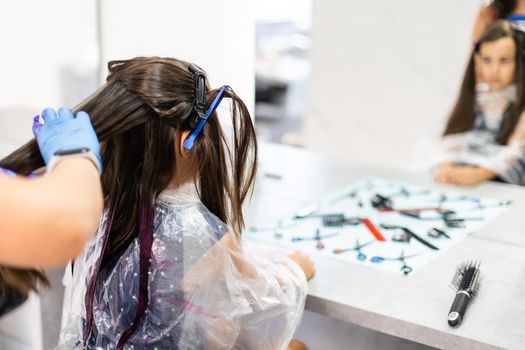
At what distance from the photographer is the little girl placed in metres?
1.07

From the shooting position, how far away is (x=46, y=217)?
2.51 feet

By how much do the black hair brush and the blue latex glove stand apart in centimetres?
70

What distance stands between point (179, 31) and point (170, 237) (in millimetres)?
613

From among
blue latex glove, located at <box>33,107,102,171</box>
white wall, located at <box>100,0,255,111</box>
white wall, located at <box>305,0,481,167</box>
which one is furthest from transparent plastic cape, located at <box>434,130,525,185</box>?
blue latex glove, located at <box>33,107,102,171</box>

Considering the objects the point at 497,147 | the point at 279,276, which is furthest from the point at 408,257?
the point at 497,147

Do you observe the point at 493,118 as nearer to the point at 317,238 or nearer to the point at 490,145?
the point at 490,145

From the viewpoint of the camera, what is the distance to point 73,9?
1.58 meters

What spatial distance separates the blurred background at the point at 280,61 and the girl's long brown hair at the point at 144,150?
1.43ft

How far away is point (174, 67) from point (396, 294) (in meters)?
0.63

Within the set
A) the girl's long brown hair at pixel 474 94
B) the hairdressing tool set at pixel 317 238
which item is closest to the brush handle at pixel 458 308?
the hairdressing tool set at pixel 317 238

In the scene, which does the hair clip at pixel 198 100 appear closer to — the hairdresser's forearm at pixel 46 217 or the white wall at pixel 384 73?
the hairdresser's forearm at pixel 46 217

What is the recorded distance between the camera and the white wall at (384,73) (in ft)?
8.97

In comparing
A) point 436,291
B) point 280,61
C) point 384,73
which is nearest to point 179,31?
point 436,291

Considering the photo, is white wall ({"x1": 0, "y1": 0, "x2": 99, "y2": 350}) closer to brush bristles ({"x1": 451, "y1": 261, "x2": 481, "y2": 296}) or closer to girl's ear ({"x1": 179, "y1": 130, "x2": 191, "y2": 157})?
girl's ear ({"x1": 179, "y1": 130, "x2": 191, "y2": 157})
